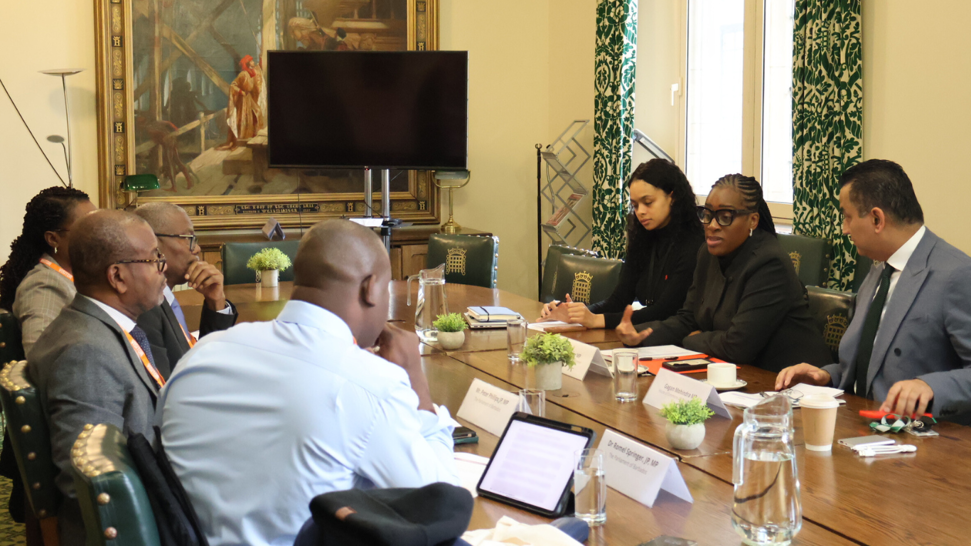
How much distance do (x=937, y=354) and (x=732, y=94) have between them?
361 centimetres

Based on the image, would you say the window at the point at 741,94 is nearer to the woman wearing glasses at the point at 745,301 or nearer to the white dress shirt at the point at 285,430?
the woman wearing glasses at the point at 745,301

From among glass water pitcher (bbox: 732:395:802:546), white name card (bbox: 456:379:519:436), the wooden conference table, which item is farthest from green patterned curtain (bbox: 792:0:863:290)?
glass water pitcher (bbox: 732:395:802:546)

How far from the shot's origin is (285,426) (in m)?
1.34

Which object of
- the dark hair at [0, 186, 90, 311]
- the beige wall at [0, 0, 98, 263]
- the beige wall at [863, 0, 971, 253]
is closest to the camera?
the dark hair at [0, 186, 90, 311]

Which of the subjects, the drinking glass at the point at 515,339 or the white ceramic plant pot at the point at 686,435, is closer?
the white ceramic plant pot at the point at 686,435

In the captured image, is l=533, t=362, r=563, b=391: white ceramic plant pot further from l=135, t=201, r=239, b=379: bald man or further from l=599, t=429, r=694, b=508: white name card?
l=135, t=201, r=239, b=379: bald man

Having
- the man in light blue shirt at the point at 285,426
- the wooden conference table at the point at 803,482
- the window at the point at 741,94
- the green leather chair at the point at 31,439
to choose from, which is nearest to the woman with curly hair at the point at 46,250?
the green leather chair at the point at 31,439

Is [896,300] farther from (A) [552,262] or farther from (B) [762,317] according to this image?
(A) [552,262]

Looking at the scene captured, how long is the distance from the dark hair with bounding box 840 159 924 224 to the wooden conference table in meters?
0.55

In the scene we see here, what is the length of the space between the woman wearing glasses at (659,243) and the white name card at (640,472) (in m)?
1.82

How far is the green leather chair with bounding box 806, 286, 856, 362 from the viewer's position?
3037 mm

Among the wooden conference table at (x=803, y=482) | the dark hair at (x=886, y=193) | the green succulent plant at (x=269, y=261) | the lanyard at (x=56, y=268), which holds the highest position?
the dark hair at (x=886, y=193)

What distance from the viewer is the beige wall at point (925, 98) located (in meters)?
3.84

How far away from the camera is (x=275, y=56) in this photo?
20.1 ft
